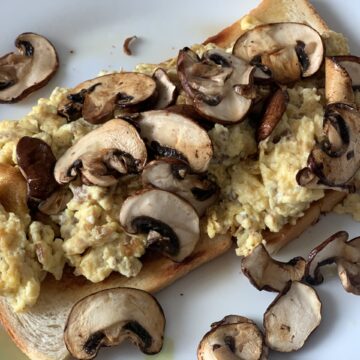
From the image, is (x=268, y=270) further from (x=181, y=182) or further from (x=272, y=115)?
(x=272, y=115)

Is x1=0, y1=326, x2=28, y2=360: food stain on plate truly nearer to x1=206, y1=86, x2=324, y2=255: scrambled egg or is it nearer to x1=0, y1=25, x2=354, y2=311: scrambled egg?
x1=0, y1=25, x2=354, y2=311: scrambled egg

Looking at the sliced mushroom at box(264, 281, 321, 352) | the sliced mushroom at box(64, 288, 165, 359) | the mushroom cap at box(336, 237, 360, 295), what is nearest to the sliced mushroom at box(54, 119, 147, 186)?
the sliced mushroom at box(64, 288, 165, 359)

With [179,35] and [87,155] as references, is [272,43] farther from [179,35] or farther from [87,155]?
[87,155]

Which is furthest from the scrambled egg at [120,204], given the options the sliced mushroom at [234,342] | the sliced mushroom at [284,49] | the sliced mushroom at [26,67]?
the sliced mushroom at [26,67]

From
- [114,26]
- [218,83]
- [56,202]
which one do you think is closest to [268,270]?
[218,83]

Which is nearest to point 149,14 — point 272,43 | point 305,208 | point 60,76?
point 60,76

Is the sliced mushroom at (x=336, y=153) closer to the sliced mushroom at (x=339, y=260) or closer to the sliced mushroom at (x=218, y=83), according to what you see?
the sliced mushroom at (x=339, y=260)
